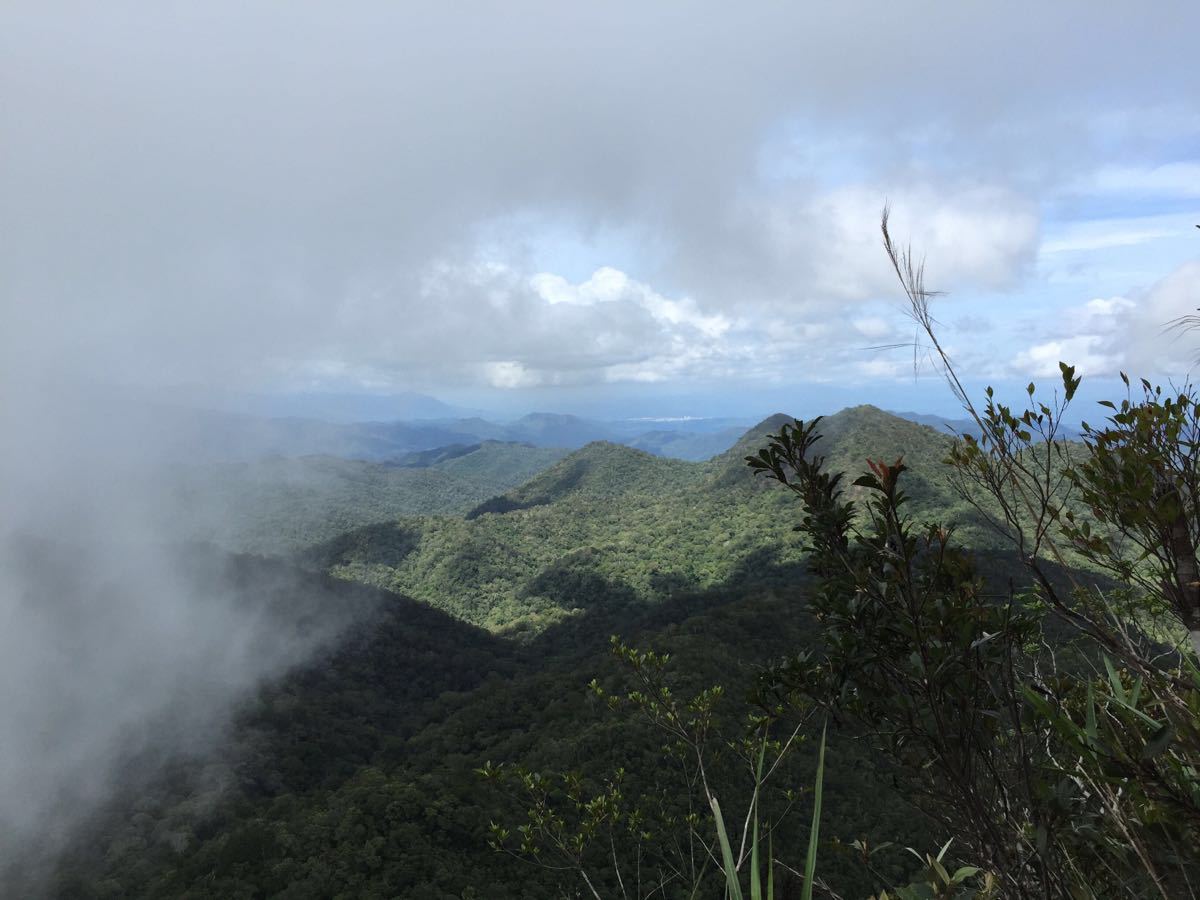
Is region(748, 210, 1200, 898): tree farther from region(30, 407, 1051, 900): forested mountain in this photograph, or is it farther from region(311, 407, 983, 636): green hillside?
region(311, 407, 983, 636): green hillside

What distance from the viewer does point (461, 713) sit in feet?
172

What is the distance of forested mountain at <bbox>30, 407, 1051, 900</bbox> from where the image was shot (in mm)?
29094

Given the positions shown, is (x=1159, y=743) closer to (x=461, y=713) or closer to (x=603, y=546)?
(x=461, y=713)

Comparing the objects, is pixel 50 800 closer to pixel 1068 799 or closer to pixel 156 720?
pixel 156 720

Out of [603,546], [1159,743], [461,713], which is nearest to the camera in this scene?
[1159,743]

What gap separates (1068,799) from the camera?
2350 millimetres

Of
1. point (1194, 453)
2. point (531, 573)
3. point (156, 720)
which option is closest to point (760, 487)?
→ point (531, 573)

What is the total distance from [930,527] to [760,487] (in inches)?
5219

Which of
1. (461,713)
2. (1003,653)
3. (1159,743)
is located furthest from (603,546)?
(1159,743)

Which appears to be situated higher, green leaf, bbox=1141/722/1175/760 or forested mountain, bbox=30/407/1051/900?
green leaf, bbox=1141/722/1175/760

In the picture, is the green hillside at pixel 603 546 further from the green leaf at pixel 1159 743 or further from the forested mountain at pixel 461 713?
the green leaf at pixel 1159 743

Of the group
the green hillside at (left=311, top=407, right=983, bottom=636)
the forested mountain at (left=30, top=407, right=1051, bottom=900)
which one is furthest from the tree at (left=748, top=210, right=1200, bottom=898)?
the green hillside at (left=311, top=407, right=983, bottom=636)

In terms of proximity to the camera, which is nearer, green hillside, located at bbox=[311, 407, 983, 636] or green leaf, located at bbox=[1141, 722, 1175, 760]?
green leaf, located at bbox=[1141, 722, 1175, 760]

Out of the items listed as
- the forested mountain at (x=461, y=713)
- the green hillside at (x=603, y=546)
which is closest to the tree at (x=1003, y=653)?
the forested mountain at (x=461, y=713)
